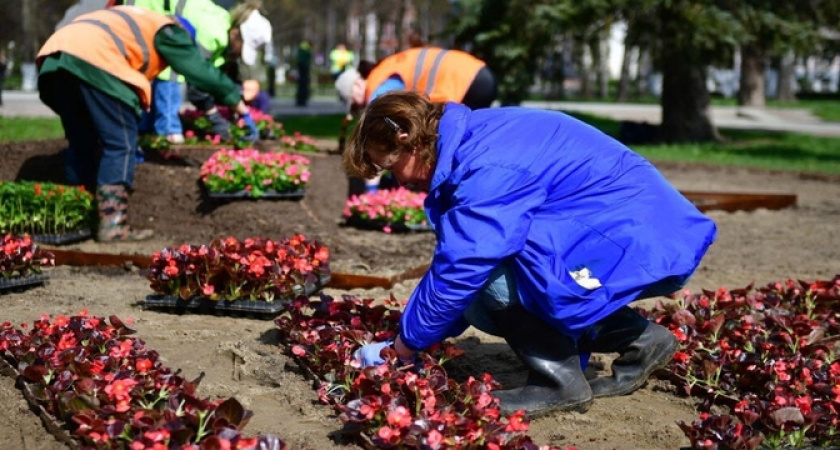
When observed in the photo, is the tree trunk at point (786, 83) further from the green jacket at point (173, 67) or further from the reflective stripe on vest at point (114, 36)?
the reflective stripe on vest at point (114, 36)

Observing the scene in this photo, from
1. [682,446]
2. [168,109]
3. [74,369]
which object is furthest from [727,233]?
[74,369]

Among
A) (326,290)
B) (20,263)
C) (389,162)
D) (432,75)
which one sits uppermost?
(432,75)

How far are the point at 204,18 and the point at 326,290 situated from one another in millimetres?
3441

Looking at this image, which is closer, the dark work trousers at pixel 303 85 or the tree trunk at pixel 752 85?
the dark work trousers at pixel 303 85

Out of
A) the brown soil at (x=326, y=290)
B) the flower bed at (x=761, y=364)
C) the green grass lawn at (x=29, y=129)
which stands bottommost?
the brown soil at (x=326, y=290)

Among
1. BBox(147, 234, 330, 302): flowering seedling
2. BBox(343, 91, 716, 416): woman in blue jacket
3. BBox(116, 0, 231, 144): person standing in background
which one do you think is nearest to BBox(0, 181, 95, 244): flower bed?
BBox(116, 0, 231, 144): person standing in background

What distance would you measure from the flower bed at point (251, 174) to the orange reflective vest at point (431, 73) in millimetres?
903

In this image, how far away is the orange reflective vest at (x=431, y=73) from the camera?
8.39 metres

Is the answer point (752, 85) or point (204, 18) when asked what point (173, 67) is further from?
point (752, 85)

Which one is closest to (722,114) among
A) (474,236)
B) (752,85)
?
(752,85)

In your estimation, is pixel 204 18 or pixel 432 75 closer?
pixel 432 75

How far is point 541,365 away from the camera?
4078 millimetres

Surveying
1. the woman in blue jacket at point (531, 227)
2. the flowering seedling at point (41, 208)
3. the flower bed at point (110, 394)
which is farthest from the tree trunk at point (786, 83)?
the flower bed at point (110, 394)

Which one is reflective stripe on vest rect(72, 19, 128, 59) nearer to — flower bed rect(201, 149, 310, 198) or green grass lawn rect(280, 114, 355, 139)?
flower bed rect(201, 149, 310, 198)
